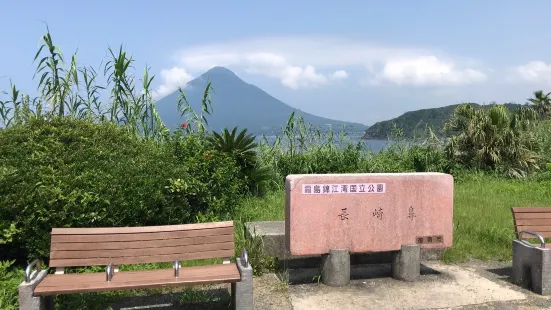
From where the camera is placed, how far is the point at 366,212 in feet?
13.9

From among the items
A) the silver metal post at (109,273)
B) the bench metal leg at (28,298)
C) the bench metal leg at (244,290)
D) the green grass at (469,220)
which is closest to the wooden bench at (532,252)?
the green grass at (469,220)

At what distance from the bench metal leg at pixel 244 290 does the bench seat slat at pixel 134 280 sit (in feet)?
0.17

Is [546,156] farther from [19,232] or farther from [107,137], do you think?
[19,232]

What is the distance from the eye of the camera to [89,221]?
4.36 meters

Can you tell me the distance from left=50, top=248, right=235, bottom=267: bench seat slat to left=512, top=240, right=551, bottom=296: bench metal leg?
2.72 meters

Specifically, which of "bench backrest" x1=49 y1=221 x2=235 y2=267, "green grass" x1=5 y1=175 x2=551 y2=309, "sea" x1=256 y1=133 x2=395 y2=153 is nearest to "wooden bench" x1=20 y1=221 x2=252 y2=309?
"bench backrest" x1=49 y1=221 x2=235 y2=267

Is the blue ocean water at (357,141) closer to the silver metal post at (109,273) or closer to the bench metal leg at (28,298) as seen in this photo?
the silver metal post at (109,273)

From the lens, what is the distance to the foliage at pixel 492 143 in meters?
10.4

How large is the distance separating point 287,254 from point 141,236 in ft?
5.51

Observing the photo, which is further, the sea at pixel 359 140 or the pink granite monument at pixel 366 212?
the sea at pixel 359 140

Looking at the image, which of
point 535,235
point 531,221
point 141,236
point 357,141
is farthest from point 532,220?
point 357,141

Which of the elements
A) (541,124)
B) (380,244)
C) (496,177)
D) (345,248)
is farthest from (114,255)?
(541,124)

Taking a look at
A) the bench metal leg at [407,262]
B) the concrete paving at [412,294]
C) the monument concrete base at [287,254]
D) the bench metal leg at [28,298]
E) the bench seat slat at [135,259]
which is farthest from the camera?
the monument concrete base at [287,254]

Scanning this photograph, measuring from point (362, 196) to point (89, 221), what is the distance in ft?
8.52
